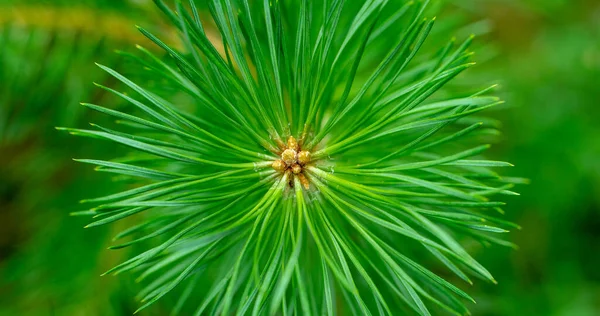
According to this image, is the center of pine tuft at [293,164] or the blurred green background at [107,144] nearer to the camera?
the center of pine tuft at [293,164]

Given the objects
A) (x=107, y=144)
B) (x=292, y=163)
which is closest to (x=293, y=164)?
(x=292, y=163)

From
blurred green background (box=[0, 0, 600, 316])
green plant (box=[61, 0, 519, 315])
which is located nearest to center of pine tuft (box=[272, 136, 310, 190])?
green plant (box=[61, 0, 519, 315])

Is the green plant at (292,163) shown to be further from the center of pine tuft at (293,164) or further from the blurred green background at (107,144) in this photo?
the blurred green background at (107,144)

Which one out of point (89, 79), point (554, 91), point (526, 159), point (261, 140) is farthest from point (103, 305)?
point (554, 91)

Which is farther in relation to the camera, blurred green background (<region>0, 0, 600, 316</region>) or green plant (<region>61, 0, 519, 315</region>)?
blurred green background (<region>0, 0, 600, 316</region>)

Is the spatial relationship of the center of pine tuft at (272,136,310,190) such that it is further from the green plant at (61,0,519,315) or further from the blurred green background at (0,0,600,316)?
the blurred green background at (0,0,600,316)

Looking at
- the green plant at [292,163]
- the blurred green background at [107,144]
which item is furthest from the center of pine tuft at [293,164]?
the blurred green background at [107,144]

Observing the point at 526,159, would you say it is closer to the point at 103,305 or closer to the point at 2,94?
the point at 103,305

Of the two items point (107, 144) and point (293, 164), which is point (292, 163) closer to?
point (293, 164)
